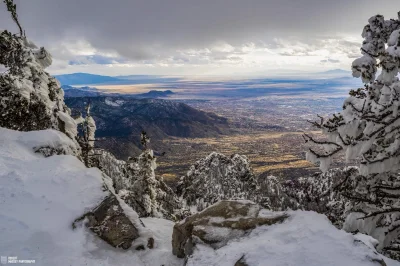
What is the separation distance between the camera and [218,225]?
45.2 ft

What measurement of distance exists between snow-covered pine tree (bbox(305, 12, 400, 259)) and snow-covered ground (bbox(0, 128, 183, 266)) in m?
8.11

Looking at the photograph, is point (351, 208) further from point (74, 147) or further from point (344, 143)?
point (74, 147)

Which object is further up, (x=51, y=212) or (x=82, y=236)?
(x=51, y=212)

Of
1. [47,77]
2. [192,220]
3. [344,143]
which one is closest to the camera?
[344,143]

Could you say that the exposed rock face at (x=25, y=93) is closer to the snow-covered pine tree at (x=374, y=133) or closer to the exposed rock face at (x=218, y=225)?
the exposed rock face at (x=218, y=225)

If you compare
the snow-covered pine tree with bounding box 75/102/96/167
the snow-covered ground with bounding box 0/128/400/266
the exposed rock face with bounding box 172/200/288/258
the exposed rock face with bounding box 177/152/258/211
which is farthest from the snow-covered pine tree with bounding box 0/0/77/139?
the exposed rock face with bounding box 177/152/258/211

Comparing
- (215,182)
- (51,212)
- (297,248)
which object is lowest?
(215,182)

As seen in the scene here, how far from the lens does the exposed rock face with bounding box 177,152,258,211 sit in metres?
81.7

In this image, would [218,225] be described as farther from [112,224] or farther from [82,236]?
[82,236]

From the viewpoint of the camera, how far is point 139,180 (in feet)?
112

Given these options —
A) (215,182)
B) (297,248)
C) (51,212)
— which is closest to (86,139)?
(51,212)

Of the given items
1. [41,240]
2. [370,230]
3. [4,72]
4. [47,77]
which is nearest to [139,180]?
[47,77]

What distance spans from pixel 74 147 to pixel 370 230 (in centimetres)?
1658

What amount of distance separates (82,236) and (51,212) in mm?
1657
